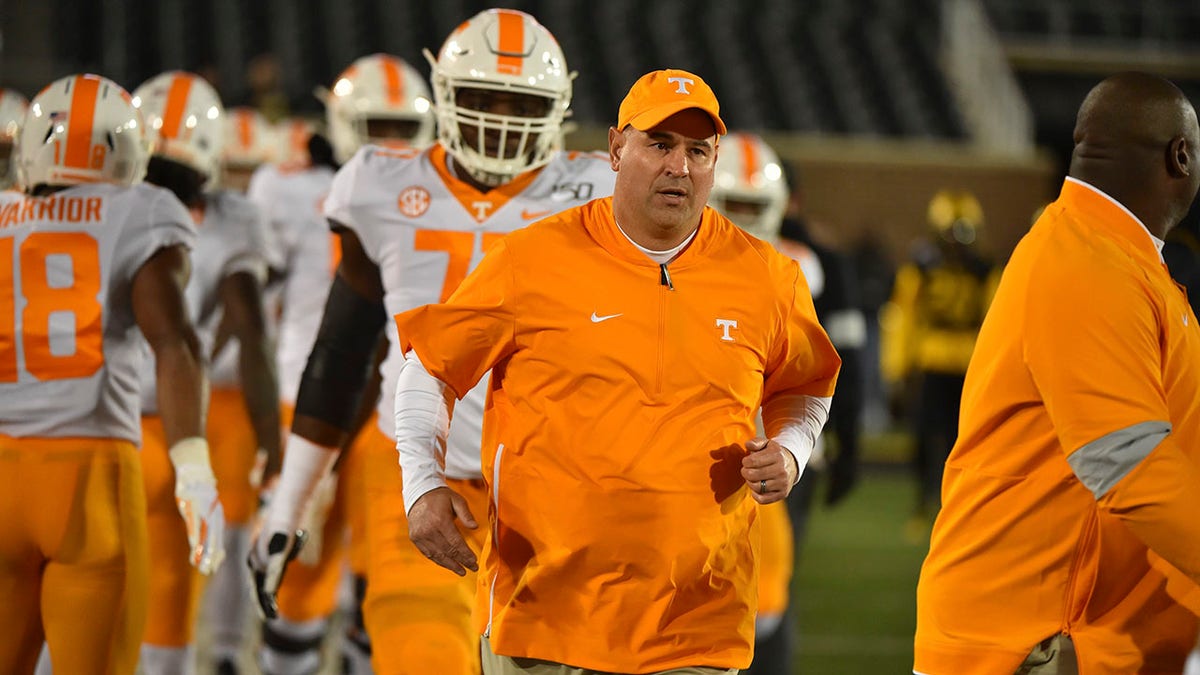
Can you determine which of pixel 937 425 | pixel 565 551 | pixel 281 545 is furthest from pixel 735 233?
pixel 937 425

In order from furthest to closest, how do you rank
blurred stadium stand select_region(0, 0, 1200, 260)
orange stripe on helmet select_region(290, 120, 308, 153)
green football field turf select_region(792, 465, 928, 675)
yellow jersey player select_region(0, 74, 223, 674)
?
blurred stadium stand select_region(0, 0, 1200, 260)
orange stripe on helmet select_region(290, 120, 308, 153)
green football field turf select_region(792, 465, 928, 675)
yellow jersey player select_region(0, 74, 223, 674)

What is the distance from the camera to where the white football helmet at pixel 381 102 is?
5676 millimetres

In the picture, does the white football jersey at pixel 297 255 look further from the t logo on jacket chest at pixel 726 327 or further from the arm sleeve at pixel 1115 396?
the arm sleeve at pixel 1115 396

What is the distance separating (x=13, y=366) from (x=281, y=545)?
741mm

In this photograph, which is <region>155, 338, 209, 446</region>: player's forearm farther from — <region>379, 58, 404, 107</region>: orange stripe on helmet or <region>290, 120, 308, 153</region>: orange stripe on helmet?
<region>290, 120, 308, 153</region>: orange stripe on helmet

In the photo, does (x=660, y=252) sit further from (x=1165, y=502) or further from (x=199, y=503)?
(x=199, y=503)

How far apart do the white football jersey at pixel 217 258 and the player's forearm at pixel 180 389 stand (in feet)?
4.09

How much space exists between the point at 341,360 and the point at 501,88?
0.75 m

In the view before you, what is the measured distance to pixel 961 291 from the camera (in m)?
9.99

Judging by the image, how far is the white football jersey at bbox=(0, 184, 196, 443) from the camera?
3570mm

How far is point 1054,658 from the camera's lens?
2.73 meters

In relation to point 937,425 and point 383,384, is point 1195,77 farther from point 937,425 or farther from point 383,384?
point 383,384

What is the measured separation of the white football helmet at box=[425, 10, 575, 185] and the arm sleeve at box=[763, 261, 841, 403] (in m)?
1.00

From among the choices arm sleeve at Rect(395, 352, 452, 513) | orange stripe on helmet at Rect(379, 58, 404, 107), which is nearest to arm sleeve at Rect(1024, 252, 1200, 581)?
arm sleeve at Rect(395, 352, 452, 513)
